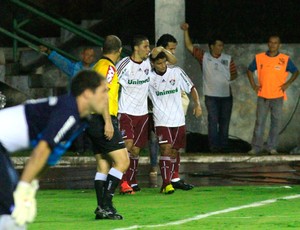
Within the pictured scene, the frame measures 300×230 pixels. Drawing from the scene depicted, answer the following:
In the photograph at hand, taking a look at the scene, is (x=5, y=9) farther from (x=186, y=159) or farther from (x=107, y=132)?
(x=107, y=132)

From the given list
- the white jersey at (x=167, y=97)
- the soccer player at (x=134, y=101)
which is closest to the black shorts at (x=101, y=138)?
the soccer player at (x=134, y=101)

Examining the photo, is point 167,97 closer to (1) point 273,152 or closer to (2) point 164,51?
(2) point 164,51

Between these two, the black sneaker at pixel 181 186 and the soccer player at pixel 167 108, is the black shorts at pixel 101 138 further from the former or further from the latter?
the black sneaker at pixel 181 186

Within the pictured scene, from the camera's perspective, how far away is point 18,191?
8.89 meters

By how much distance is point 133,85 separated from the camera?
56.9ft

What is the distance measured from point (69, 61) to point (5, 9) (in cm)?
296

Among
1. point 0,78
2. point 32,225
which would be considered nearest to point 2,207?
point 32,225

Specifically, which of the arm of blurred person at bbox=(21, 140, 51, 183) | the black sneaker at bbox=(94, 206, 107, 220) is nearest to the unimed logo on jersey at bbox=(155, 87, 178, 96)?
the black sneaker at bbox=(94, 206, 107, 220)

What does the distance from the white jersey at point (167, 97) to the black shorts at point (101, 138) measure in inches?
124

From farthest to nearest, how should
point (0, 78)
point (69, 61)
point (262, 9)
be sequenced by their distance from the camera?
point (262, 9), point (0, 78), point (69, 61)

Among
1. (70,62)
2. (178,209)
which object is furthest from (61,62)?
(178,209)

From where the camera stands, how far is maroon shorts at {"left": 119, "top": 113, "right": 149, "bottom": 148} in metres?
17.3

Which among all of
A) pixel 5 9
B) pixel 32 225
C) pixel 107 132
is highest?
pixel 5 9

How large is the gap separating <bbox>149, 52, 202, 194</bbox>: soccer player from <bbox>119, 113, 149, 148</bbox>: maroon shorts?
0.66 feet
